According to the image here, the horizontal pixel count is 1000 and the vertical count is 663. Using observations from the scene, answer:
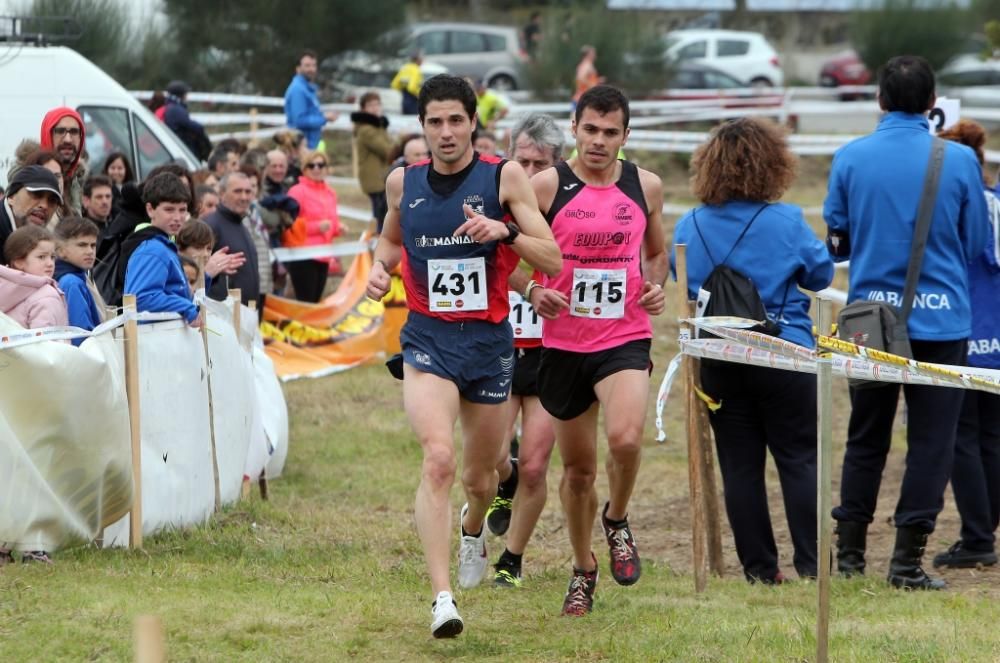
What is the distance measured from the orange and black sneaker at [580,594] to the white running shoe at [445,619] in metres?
1.01

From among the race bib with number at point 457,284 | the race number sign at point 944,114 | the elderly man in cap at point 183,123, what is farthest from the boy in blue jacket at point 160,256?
the elderly man in cap at point 183,123

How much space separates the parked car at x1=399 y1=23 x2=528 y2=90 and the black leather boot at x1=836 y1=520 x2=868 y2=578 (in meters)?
29.5

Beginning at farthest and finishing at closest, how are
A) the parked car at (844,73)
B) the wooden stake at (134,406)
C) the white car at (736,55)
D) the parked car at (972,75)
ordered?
the parked car at (844,73) < the white car at (736,55) < the parked car at (972,75) < the wooden stake at (134,406)

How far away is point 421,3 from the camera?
152 ft

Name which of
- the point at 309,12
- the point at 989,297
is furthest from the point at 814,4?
the point at 989,297

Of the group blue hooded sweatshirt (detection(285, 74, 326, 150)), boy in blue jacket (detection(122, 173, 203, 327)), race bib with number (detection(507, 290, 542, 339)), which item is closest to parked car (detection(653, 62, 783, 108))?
blue hooded sweatshirt (detection(285, 74, 326, 150))

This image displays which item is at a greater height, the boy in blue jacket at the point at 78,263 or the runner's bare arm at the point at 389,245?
the runner's bare arm at the point at 389,245

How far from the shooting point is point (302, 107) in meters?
19.5

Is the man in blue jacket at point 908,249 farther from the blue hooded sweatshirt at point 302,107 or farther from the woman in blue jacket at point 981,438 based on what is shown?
the blue hooded sweatshirt at point 302,107

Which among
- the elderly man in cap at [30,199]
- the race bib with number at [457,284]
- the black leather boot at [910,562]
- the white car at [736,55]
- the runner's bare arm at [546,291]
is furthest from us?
the white car at [736,55]

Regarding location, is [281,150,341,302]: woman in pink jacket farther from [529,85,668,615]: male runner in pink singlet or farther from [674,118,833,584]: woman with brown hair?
[529,85,668,615]: male runner in pink singlet

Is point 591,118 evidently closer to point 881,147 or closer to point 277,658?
point 881,147

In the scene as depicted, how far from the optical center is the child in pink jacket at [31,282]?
7.46 metres

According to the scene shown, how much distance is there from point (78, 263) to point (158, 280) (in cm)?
42
